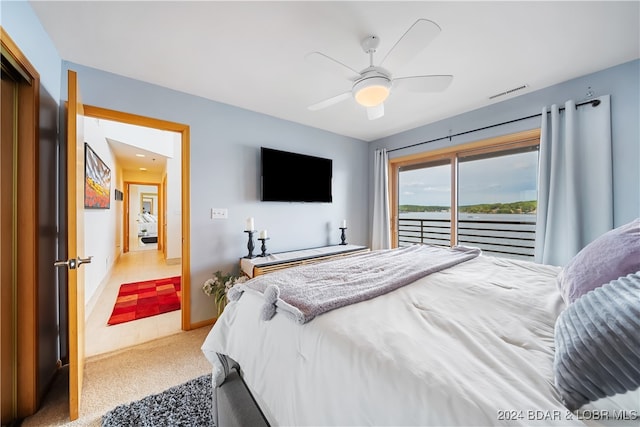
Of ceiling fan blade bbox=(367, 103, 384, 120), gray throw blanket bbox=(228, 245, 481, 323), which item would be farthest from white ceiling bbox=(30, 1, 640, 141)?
gray throw blanket bbox=(228, 245, 481, 323)

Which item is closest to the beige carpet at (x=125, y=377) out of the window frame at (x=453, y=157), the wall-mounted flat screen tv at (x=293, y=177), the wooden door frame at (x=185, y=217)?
the wooden door frame at (x=185, y=217)

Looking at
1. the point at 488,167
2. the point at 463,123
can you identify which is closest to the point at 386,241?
the point at 488,167

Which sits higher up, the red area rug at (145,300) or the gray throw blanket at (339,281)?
the gray throw blanket at (339,281)

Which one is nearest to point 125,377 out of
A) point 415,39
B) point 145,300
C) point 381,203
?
point 145,300

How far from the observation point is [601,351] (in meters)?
0.53

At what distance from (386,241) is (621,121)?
2650 millimetres

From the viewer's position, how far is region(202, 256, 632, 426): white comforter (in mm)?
553

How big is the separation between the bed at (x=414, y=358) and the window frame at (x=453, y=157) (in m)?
1.97

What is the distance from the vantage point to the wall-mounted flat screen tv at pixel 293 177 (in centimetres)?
295

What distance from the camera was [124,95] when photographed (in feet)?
7.09

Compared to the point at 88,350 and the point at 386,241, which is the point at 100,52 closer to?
the point at 88,350

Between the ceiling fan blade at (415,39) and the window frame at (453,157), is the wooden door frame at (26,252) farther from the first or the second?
the window frame at (453,157)

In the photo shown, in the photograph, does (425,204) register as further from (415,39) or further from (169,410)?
(169,410)

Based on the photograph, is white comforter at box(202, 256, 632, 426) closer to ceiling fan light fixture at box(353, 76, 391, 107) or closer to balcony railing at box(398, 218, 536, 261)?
ceiling fan light fixture at box(353, 76, 391, 107)
